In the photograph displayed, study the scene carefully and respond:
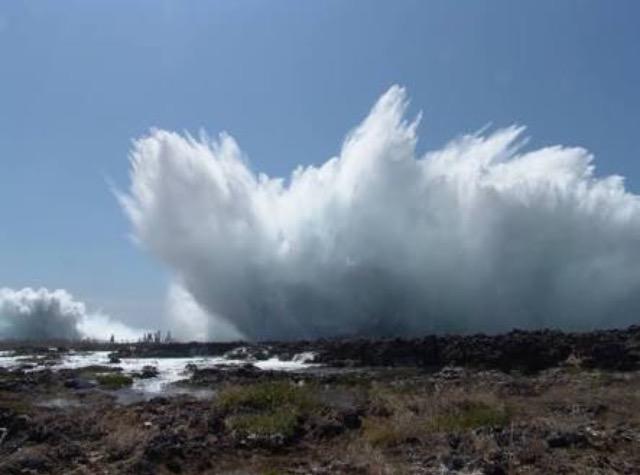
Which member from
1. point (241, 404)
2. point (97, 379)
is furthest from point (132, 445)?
point (97, 379)

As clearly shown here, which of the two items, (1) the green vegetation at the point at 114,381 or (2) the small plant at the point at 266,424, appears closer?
(2) the small plant at the point at 266,424

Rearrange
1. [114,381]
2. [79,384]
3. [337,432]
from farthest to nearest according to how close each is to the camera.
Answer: [114,381], [79,384], [337,432]

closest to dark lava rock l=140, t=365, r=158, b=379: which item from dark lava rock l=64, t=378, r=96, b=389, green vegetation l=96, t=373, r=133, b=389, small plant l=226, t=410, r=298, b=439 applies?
green vegetation l=96, t=373, r=133, b=389

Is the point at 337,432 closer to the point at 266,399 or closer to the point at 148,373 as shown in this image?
the point at 266,399

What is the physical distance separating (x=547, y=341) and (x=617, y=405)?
1159 inches

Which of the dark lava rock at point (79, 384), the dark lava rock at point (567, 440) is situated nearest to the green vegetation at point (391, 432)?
the dark lava rock at point (567, 440)

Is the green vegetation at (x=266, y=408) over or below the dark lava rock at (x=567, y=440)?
over

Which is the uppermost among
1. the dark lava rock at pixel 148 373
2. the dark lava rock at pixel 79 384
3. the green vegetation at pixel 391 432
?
the dark lava rock at pixel 148 373

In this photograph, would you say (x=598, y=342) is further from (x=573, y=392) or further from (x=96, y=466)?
(x=96, y=466)

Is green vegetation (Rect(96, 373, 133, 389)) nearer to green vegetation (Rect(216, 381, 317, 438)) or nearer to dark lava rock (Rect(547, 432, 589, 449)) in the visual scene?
green vegetation (Rect(216, 381, 317, 438))

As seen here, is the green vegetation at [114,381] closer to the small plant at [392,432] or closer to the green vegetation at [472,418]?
the small plant at [392,432]

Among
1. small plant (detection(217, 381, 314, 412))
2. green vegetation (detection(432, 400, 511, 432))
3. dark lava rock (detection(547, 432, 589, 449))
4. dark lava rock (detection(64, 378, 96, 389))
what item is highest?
dark lava rock (detection(64, 378, 96, 389))

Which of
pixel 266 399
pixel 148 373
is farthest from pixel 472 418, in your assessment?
pixel 148 373

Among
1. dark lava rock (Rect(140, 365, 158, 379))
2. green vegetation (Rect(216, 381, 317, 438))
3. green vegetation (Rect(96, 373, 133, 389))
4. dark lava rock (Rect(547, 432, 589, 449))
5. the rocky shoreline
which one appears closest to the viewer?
the rocky shoreline
